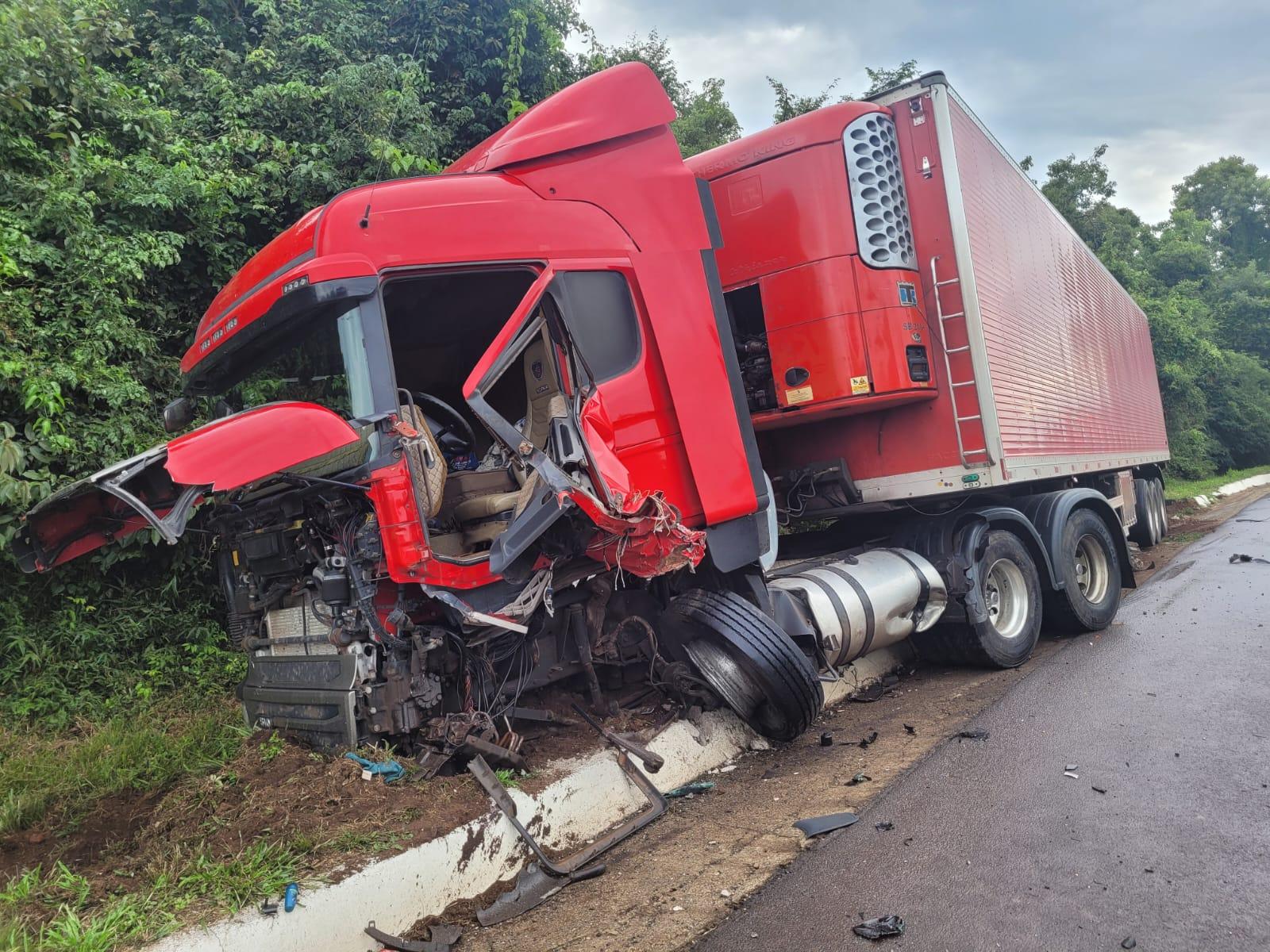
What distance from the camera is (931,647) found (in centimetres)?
613

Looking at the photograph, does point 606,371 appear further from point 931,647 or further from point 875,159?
point 931,647

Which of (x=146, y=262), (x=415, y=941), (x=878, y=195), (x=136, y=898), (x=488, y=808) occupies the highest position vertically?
(x=146, y=262)

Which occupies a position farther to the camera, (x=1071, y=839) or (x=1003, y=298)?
(x=1003, y=298)

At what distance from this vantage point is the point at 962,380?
18.1ft

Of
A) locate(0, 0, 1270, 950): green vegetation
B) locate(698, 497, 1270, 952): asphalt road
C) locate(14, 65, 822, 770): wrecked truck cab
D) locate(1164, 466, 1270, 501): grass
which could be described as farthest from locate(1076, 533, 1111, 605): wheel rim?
locate(1164, 466, 1270, 501): grass

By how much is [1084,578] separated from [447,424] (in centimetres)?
595

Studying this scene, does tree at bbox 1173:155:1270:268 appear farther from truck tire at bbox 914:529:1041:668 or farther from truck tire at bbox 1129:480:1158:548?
truck tire at bbox 914:529:1041:668

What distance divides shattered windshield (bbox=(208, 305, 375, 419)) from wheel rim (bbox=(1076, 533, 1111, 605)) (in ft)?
21.0

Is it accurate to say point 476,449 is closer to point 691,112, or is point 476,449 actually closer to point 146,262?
point 146,262

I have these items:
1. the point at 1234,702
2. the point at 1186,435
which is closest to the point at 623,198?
the point at 1234,702

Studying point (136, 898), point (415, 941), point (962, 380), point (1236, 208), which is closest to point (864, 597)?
point (962, 380)

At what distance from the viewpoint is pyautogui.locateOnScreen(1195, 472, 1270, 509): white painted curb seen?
736 inches

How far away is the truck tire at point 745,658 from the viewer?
4125mm

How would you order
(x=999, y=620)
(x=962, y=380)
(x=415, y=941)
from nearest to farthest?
(x=415, y=941) < (x=962, y=380) < (x=999, y=620)
